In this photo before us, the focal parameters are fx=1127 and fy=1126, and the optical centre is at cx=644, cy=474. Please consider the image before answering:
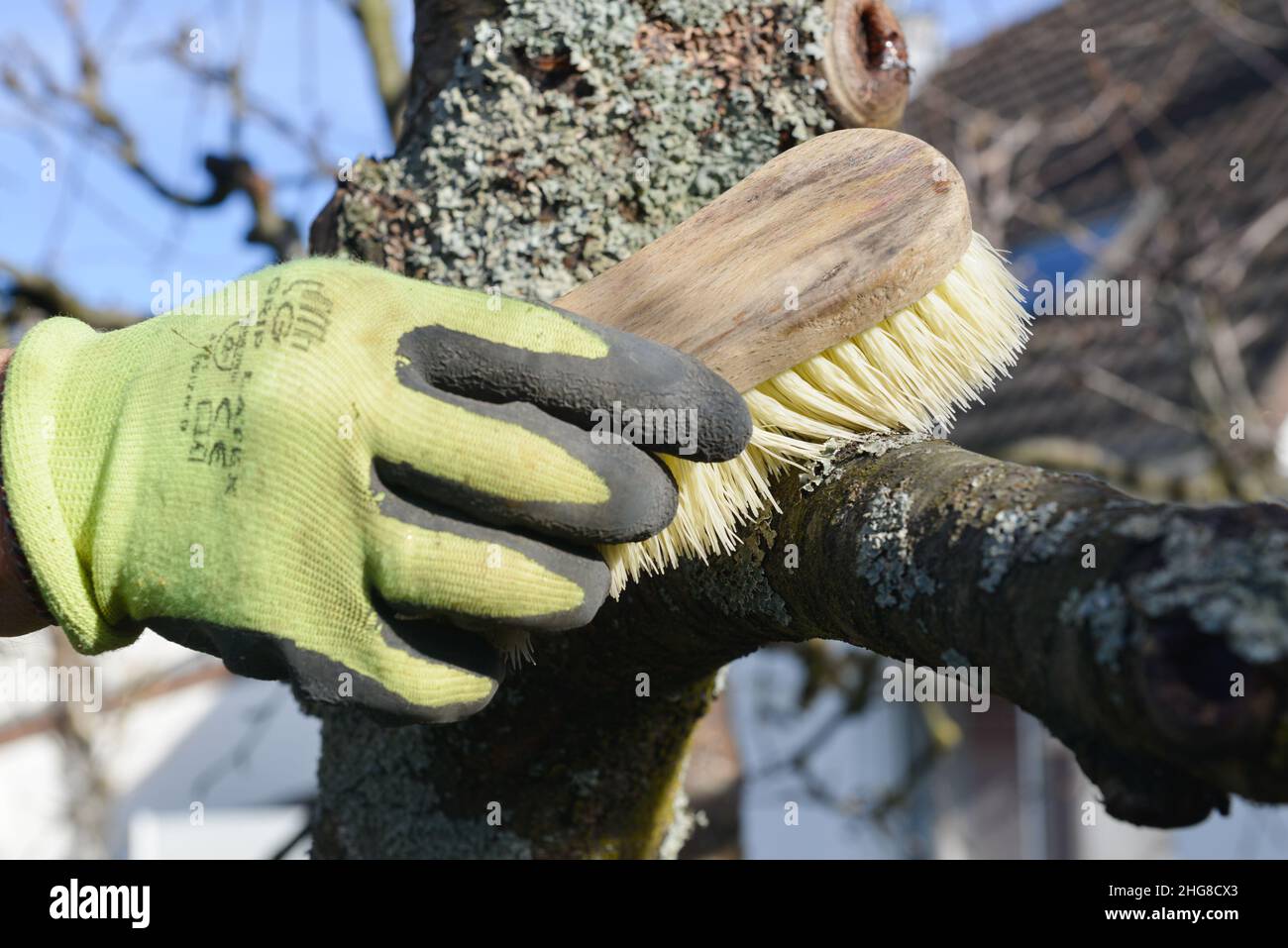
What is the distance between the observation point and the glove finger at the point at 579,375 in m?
1.08

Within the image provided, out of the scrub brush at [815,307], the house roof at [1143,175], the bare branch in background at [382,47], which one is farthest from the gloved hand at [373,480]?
the house roof at [1143,175]

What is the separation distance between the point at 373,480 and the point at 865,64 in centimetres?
89

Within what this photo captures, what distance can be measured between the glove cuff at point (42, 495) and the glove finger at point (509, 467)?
366 millimetres

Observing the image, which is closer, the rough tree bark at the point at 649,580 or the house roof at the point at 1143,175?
the rough tree bark at the point at 649,580

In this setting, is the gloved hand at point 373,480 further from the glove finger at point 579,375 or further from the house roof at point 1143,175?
the house roof at point 1143,175

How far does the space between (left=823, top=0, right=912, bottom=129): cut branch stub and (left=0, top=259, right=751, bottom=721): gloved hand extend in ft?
1.84

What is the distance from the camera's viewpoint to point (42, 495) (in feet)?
3.77

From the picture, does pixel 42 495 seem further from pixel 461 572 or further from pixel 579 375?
pixel 579 375

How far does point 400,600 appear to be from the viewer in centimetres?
106

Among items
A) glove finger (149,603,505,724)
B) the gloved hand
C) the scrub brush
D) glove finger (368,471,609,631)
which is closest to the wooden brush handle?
the scrub brush

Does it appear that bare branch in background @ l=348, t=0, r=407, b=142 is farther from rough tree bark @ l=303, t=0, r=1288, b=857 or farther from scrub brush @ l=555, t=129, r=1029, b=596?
scrub brush @ l=555, t=129, r=1029, b=596

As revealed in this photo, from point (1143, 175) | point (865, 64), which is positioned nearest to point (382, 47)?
point (865, 64)

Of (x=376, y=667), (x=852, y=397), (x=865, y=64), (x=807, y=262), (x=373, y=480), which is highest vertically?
(x=865, y=64)

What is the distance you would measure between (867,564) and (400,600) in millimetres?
435
